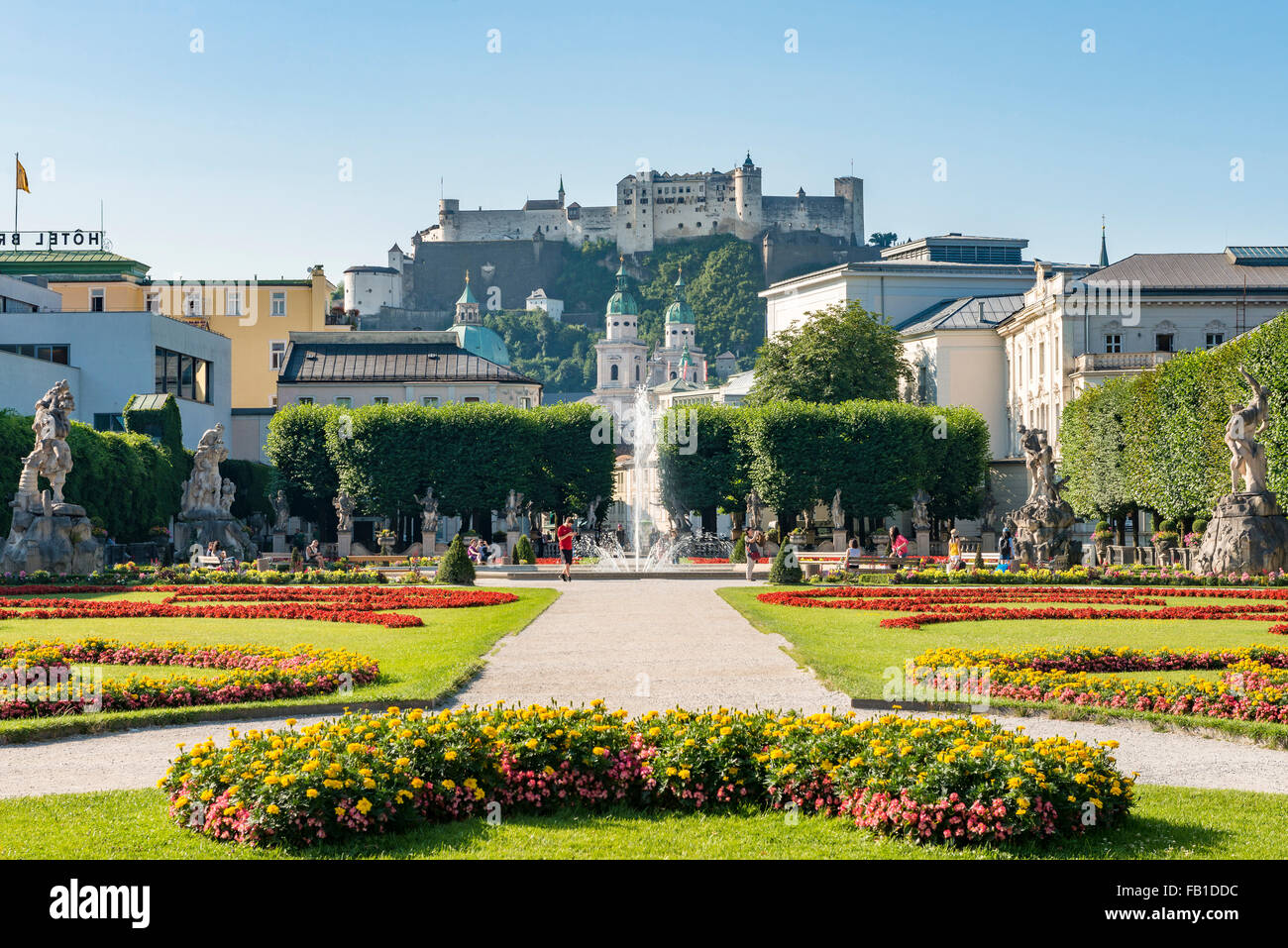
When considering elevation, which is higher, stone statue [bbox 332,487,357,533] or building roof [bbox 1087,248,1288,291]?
building roof [bbox 1087,248,1288,291]

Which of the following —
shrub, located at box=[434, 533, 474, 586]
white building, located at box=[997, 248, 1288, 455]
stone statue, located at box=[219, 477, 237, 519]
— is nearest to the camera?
shrub, located at box=[434, 533, 474, 586]

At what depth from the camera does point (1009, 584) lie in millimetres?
34719

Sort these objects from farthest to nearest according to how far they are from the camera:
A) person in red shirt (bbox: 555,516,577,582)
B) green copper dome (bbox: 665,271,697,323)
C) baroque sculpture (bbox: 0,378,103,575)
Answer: green copper dome (bbox: 665,271,697,323), person in red shirt (bbox: 555,516,577,582), baroque sculpture (bbox: 0,378,103,575)

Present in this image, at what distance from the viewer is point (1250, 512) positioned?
109 ft

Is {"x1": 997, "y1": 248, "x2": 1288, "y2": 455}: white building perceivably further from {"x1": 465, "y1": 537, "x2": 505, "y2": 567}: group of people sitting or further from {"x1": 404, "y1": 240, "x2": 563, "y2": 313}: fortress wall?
{"x1": 404, "y1": 240, "x2": 563, "y2": 313}: fortress wall

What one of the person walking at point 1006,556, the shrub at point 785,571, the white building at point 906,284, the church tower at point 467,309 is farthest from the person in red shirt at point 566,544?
the church tower at point 467,309

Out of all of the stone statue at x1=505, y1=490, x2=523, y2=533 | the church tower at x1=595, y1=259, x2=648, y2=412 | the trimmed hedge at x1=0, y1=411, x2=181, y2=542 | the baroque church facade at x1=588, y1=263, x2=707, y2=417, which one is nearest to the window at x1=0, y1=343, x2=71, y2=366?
the trimmed hedge at x1=0, y1=411, x2=181, y2=542

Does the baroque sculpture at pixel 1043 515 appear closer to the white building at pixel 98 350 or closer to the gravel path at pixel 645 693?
the gravel path at pixel 645 693

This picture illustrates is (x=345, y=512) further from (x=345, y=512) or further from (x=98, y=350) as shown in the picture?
(x=98, y=350)

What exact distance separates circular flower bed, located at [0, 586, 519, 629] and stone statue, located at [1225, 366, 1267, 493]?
17285 millimetres

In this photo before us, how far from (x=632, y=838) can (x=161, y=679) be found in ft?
27.2

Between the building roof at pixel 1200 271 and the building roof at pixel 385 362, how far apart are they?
107 feet

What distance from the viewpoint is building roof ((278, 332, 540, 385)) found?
7738 centimetres
